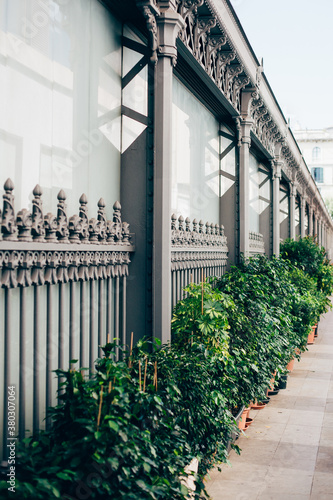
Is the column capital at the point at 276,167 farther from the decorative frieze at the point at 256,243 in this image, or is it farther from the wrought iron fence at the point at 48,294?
the wrought iron fence at the point at 48,294

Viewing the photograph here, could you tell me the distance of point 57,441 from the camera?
3.10 metres

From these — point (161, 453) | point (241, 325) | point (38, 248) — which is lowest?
point (161, 453)

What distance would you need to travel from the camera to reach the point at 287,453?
242 inches

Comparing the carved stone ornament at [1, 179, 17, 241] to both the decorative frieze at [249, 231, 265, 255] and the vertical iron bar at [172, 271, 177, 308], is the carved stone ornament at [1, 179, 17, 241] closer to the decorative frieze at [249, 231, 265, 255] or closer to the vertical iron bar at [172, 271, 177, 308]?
the vertical iron bar at [172, 271, 177, 308]

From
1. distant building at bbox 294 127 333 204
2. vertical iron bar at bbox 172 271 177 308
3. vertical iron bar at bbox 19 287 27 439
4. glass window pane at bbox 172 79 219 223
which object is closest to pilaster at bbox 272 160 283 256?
glass window pane at bbox 172 79 219 223

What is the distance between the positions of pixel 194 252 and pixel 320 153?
74.4 meters

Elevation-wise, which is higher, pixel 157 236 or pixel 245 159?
pixel 245 159

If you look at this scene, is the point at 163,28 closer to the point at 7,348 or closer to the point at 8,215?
the point at 8,215

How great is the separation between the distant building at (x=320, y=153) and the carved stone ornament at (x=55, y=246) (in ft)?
244

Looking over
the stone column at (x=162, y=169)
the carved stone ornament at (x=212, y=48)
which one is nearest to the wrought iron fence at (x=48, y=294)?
the stone column at (x=162, y=169)

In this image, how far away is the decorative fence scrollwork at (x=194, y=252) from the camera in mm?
6105

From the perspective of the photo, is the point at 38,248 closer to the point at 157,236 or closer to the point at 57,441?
the point at 57,441

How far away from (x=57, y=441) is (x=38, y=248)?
3.77ft

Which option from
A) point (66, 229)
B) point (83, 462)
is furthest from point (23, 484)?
point (66, 229)
